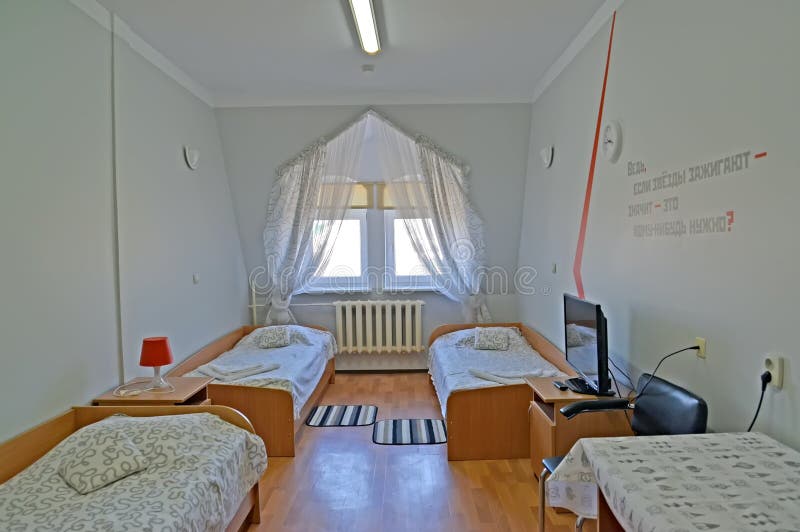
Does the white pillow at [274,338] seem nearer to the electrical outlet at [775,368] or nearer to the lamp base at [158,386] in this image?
the lamp base at [158,386]

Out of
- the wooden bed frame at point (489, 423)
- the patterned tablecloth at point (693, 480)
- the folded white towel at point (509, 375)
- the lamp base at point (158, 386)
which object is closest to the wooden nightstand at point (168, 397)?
the lamp base at point (158, 386)

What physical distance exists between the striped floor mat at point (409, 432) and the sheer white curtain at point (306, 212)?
1.71 m

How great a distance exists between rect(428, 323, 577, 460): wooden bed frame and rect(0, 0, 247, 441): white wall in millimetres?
2061

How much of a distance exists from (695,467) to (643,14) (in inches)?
82.9

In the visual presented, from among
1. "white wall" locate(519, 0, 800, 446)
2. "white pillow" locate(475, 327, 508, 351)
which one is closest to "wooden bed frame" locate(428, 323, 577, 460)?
"white wall" locate(519, 0, 800, 446)

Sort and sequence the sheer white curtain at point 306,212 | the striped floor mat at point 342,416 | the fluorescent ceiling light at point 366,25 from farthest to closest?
the sheer white curtain at point 306,212, the striped floor mat at point 342,416, the fluorescent ceiling light at point 366,25

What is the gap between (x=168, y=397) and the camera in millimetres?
2664

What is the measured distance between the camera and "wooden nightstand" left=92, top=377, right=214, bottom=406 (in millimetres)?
2609

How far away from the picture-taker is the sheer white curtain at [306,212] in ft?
15.2

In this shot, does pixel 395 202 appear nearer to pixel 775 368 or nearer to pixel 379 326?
pixel 379 326

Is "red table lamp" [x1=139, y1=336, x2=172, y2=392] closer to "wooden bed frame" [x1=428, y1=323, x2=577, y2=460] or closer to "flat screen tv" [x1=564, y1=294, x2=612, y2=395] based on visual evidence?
"wooden bed frame" [x1=428, y1=323, x2=577, y2=460]

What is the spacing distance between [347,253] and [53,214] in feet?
9.66

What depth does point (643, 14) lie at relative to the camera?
2371 mm

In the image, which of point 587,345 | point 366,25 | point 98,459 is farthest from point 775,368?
point 366,25
